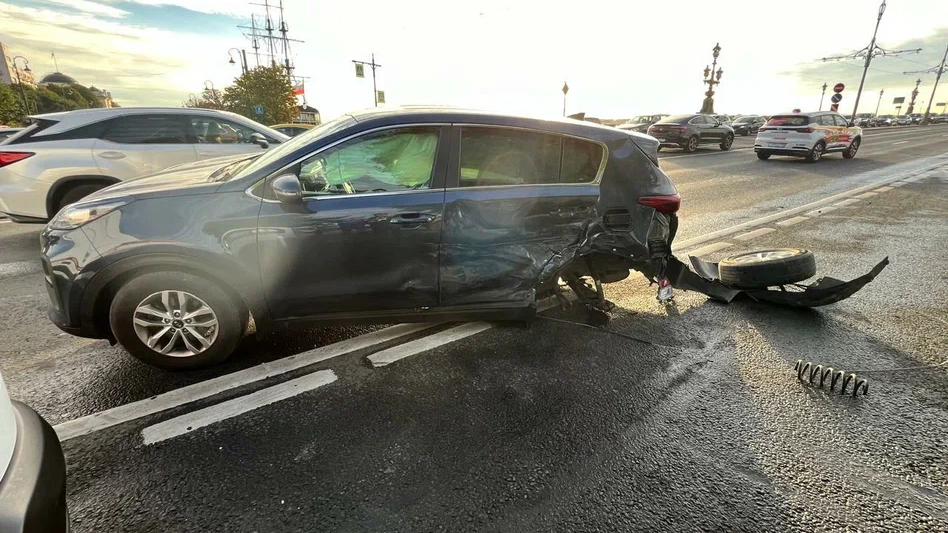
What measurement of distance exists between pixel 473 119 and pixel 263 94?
40457 millimetres

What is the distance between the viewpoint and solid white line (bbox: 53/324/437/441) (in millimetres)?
2449

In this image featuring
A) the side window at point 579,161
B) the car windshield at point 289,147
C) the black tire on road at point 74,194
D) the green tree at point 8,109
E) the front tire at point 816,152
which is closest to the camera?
the car windshield at point 289,147

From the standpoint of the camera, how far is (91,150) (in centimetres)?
591

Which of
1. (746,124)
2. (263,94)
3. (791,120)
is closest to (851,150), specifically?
(791,120)

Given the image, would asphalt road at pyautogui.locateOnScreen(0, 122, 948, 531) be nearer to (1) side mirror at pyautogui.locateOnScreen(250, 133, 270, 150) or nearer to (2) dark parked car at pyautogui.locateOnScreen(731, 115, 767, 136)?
(1) side mirror at pyautogui.locateOnScreen(250, 133, 270, 150)

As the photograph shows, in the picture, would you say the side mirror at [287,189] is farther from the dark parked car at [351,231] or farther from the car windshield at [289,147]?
the car windshield at [289,147]

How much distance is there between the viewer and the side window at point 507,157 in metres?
3.12

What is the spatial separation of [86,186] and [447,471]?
261 inches

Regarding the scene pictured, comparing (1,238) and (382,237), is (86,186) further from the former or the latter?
(382,237)

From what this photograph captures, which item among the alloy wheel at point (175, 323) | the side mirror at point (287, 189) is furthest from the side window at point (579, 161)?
the alloy wheel at point (175, 323)

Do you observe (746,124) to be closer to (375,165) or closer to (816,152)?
(816,152)

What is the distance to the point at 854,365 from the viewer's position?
10.5 ft

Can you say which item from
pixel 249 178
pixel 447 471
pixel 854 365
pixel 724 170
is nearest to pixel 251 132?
pixel 249 178

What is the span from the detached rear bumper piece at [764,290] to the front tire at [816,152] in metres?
14.8
